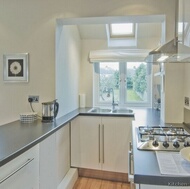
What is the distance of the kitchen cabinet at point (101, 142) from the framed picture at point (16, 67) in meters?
0.94

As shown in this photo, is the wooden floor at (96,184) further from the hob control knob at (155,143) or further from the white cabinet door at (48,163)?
the hob control knob at (155,143)

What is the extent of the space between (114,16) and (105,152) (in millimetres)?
1807

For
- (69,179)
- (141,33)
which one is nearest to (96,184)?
(69,179)

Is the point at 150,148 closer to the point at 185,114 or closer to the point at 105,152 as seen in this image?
the point at 185,114

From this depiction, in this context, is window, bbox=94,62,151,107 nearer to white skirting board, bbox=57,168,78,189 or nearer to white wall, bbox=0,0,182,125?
white skirting board, bbox=57,168,78,189

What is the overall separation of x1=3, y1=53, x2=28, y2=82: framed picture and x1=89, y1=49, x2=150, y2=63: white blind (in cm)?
149

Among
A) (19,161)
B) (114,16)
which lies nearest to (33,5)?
(114,16)

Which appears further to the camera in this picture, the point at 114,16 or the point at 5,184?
the point at 114,16

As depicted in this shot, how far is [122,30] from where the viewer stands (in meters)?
4.03

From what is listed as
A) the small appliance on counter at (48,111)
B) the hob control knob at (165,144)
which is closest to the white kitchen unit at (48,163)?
the small appliance on counter at (48,111)

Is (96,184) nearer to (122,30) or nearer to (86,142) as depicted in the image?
(86,142)

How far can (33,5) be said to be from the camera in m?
2.79

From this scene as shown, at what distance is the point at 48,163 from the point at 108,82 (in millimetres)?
2319

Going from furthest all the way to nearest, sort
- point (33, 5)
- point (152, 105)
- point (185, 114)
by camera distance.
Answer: point (152, 105) < point (33, 5) < point (185, 114)
